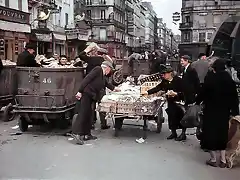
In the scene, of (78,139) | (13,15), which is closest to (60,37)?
(13,15)

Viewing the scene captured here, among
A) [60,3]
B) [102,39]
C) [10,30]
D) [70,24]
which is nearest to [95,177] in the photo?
[10,30]

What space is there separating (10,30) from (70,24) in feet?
65.3

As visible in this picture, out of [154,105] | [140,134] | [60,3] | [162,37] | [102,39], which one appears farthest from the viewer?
[162,37]

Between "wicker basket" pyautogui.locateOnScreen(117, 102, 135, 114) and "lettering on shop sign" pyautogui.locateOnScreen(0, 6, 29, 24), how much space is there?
1939 cm

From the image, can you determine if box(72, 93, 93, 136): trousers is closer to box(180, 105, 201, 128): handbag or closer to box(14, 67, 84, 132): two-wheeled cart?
box(14, 67, 84, 132): two-wheeled cart

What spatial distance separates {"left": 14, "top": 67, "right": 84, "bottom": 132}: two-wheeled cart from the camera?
383 inches

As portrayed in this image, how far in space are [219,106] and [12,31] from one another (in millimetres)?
23724

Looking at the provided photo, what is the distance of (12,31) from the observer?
2861cm

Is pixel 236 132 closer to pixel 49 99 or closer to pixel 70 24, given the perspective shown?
pixel 49 99

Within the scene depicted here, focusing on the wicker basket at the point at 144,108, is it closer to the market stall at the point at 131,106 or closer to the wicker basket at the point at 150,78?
the market stall at the point at 131,106

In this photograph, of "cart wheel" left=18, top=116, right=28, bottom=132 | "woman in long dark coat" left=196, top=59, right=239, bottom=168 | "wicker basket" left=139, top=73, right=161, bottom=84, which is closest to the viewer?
"woman in long dark coat" left=196, top=59, right=239, bottom=168

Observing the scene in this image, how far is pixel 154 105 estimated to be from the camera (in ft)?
30.4

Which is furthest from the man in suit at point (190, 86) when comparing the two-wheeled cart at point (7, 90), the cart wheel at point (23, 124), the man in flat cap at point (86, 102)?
the two-wheeled cart at point (7, 90)

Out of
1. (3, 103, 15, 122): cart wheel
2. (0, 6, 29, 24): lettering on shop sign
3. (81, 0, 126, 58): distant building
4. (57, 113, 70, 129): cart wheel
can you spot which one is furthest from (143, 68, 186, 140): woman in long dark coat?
(81, 0, 126, 58): distant building
